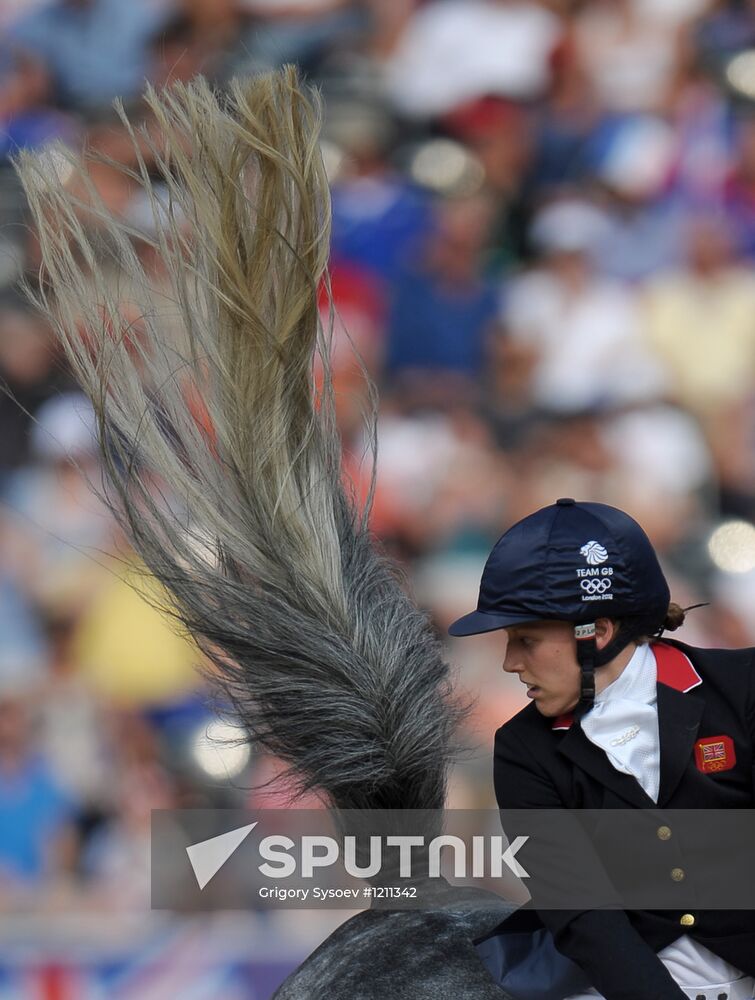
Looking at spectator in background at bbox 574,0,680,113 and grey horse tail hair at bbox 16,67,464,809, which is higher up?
spectator in background at bbox 574,0,680,113

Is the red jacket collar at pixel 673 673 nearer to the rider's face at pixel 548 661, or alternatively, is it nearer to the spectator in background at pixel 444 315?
the rider's face at pixel 548 661

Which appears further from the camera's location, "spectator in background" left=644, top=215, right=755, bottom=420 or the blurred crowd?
"spectator in background" left=644, top=215, right=755, bottom=420

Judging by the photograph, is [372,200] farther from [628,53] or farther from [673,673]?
[673,673]

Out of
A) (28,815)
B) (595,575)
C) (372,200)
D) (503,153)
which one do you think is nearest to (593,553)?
(595,575)

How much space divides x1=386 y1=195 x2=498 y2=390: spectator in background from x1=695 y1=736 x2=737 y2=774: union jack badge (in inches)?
111

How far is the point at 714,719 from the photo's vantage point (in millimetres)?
1793

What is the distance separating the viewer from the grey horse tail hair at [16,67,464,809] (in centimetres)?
202

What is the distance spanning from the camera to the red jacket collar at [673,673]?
181 centimetres

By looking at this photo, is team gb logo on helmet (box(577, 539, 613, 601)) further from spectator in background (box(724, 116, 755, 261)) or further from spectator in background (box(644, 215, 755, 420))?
spectator in background (box(724, 116, 755, 261))

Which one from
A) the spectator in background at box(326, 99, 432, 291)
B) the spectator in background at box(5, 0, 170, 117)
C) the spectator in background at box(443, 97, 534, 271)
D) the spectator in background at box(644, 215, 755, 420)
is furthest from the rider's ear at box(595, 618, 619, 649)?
the spectator in background at box(5, 0, 170, 117)

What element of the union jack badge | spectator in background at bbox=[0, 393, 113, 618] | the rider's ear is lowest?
the union jack badge

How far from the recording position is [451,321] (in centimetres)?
461

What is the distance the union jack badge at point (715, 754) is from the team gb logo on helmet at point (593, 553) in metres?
0.27

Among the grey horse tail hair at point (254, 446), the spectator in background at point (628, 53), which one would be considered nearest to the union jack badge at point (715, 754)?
the grey horse tail hair at point (254, 446)
